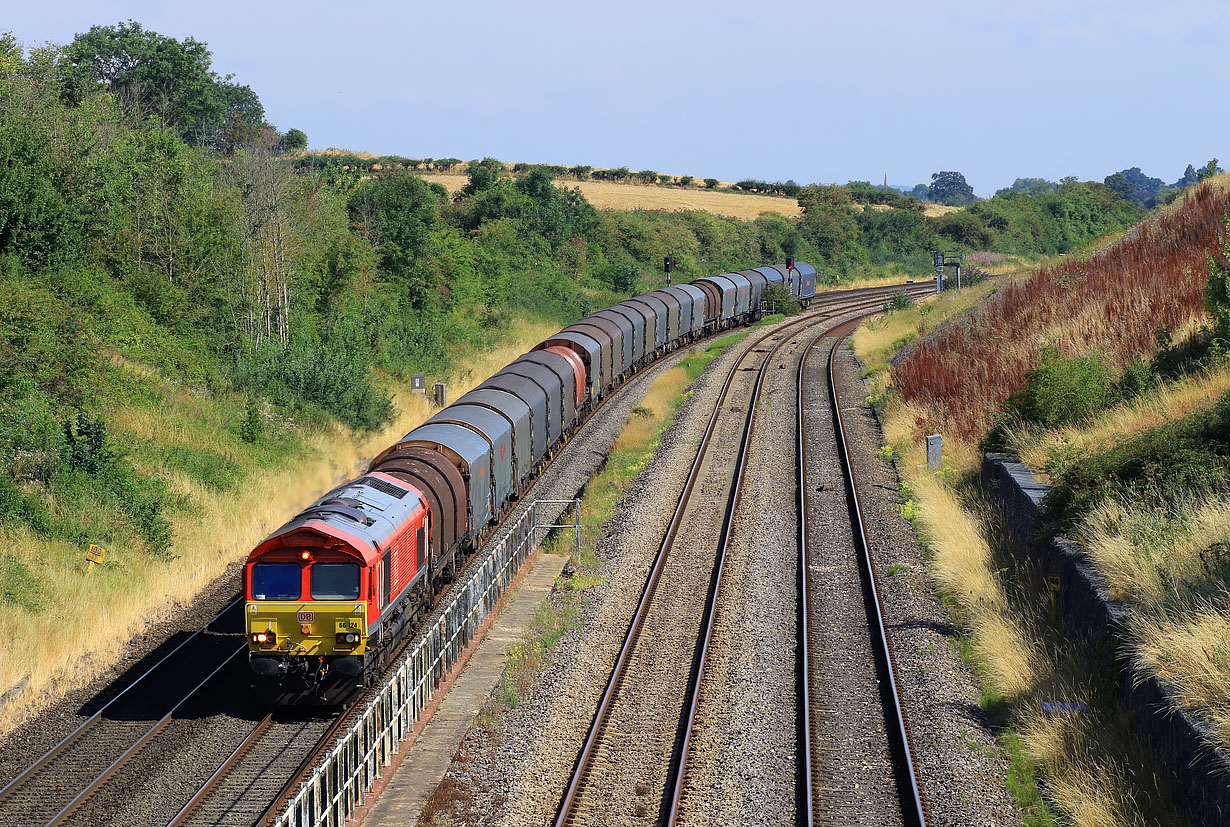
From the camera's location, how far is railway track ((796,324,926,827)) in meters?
13.0

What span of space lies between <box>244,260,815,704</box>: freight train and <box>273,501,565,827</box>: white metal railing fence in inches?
33.0

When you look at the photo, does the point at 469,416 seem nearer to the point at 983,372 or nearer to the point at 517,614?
the point at 517,614

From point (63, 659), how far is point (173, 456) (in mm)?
9697

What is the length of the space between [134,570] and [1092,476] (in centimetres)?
1928

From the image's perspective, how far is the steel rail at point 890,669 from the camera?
12867mm

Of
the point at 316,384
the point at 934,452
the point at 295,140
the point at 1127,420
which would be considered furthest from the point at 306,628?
the point at 295,140

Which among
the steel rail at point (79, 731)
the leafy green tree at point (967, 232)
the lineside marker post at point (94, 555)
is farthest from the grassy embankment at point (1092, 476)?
the leafy green tree at point (967, 232)

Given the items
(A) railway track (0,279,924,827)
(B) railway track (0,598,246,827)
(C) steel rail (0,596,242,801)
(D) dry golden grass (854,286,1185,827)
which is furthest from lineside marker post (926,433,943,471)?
(C) steel rail (0,596,242,801)

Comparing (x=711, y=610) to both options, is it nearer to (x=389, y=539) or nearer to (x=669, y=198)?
(x=389, y=539)

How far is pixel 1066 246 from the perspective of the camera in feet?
368

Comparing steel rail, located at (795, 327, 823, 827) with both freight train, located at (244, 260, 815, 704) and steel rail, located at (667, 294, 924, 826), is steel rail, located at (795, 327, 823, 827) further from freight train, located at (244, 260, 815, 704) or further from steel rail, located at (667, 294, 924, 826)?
freight train, located at (244, 260, 815, 704)

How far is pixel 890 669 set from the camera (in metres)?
16.5

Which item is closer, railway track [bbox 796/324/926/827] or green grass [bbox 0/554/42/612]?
railway track [bbox 796/324/926/827]

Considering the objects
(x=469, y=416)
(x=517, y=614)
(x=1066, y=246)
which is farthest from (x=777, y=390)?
Result: (x=1066, y=246)
